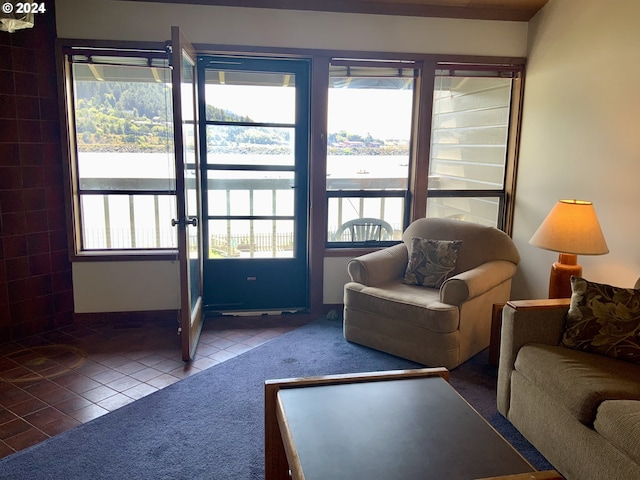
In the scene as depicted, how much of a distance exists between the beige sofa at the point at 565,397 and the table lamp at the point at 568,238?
1.53ft

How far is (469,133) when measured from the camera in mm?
4113

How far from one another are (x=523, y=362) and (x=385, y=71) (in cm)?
252

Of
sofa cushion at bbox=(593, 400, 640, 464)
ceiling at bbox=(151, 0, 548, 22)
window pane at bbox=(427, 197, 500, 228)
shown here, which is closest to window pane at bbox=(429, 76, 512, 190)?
window pane at bbox=(427, 197, 500, 228)

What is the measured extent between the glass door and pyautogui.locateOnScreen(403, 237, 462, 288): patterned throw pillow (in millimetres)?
970

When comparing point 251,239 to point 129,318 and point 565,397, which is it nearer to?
point 129,318

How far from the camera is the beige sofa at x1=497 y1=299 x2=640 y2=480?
1.84 m

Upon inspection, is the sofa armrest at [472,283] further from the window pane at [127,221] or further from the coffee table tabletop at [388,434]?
the window pane at [127,221]

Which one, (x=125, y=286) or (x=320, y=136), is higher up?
(x=320, y=136)

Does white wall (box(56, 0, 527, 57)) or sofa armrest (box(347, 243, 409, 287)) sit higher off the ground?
white wall (box(56, 0, 527, 57))

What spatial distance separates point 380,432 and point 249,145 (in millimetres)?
2742

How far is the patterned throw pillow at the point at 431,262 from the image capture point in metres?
3.54

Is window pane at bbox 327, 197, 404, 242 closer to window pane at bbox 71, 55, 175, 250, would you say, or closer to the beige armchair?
the beige armchair

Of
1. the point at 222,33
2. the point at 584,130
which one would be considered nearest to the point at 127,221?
the point at 222,33

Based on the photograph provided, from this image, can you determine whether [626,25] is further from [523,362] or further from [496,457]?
[496,457]
